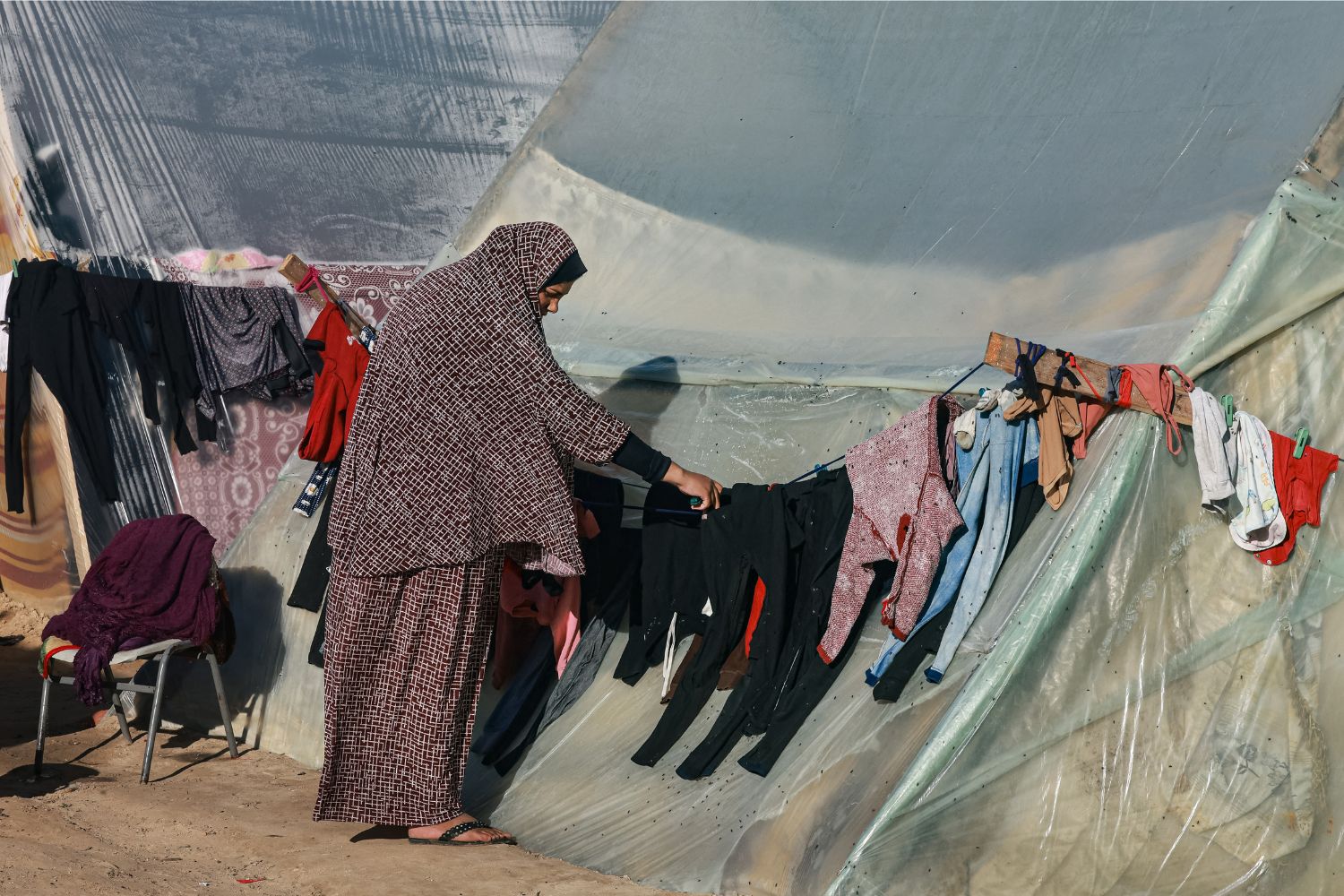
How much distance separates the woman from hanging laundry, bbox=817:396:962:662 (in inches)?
15.2

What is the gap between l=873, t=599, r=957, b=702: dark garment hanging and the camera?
298 cm

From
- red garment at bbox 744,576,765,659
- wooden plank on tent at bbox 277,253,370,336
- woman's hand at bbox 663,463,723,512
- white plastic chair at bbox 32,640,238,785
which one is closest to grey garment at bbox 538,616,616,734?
red garment at bbox 744,576,765,659

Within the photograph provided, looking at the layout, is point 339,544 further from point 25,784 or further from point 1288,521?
point 1288,521

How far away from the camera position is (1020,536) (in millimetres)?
3000

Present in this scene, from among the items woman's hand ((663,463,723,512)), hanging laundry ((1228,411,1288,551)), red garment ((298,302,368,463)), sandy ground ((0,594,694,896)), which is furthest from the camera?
red garment ((298,302,368,463))

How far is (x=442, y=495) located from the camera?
3.25 m

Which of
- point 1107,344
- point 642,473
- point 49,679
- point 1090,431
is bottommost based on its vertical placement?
point 49,679

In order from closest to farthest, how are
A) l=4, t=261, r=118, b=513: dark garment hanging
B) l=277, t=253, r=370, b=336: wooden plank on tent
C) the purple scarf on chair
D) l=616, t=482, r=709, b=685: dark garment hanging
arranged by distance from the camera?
1. l=616, t=482, r=709, b=685: dark garment hanging
2. the purple scarf on chair
3. l=277, t=253, r=370, b=336: wooden plank on tent
4. l=4, t=261, r=118, b=513: dark garment hanging

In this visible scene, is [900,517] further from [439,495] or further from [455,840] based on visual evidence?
[455,840]

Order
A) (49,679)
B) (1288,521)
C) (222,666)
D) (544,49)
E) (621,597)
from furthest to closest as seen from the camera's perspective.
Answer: (544,49)
(222,666)
(49,679)
(621,597)
(1288,521)

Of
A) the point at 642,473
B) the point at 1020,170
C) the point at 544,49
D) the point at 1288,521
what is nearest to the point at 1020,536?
the point at 1288,521

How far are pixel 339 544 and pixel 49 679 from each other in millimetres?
1310

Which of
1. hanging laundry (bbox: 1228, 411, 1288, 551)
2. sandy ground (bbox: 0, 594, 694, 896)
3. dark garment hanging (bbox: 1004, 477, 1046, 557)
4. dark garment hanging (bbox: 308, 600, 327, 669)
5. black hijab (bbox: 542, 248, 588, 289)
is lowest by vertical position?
sandy ground (bbox: 0, 594, 694, 896)

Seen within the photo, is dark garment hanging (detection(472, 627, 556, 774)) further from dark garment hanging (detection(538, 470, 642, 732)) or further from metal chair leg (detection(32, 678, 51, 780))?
metal chair leg (detection(32, 678, 51, 780))
